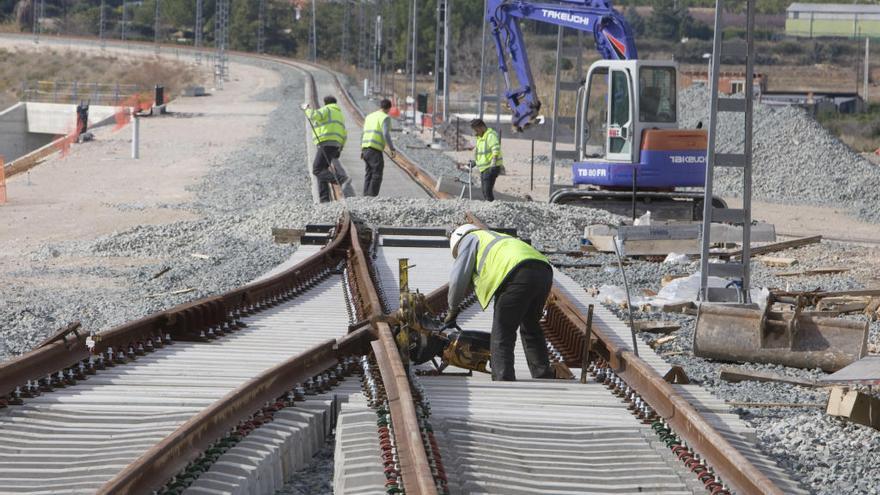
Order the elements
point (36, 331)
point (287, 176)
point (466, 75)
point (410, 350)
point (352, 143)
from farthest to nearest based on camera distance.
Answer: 1. point (466, 75)
2. point (352, 143)
3. point (287, 176)
4. point (36, 331)
5. point (410, 350)

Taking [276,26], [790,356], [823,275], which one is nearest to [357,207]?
[823,275]

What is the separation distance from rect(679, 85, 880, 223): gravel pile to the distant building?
91.1 metres

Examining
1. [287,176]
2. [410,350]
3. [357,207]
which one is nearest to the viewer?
[410,350]

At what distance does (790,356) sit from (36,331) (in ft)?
19.7

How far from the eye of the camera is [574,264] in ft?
57.2

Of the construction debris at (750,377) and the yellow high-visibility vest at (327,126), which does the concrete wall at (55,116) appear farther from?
the construction debris at (750,377)

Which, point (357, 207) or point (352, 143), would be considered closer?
point (357, 207)

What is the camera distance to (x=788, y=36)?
130500 millimetres

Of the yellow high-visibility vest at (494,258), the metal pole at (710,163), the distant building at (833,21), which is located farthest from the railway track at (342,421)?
the distant building at (833,21)

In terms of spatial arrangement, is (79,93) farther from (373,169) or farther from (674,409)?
(674,409)

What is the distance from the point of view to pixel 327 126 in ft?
75.4

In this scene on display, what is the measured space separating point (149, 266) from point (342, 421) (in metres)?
10.1

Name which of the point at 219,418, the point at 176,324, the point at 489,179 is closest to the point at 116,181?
the point at 489,179

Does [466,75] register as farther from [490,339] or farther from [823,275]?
[490,339]
